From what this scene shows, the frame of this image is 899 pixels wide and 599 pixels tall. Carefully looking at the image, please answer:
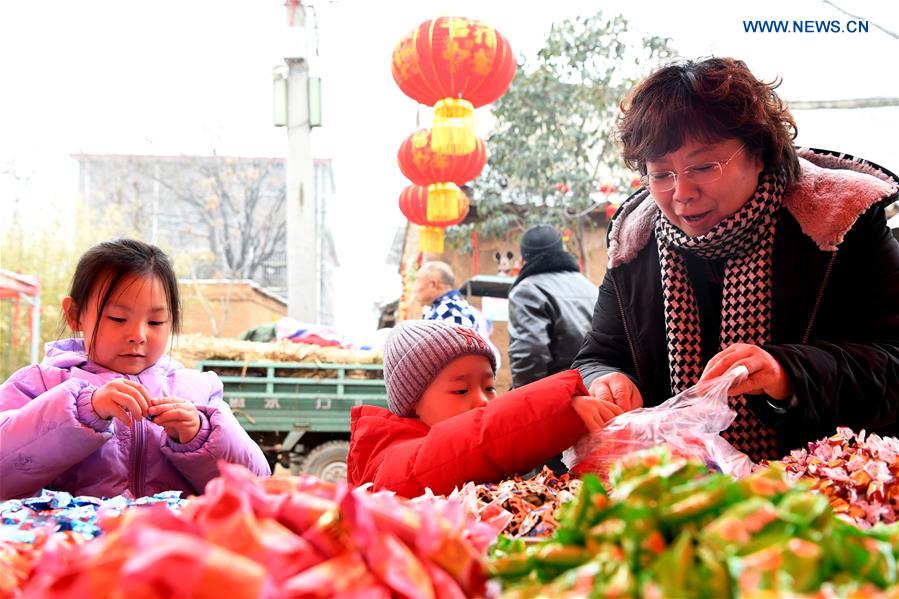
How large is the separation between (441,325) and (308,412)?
4.88 metres

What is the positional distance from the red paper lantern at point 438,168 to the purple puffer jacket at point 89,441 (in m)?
4.78

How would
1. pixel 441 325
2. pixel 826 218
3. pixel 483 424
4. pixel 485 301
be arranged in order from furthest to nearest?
pixel 485 301 → pixel 441 325 → pixel 826 218 → pixel 483 424

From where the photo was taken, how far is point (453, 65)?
5.43 meters

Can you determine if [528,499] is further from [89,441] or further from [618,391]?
[89,441]

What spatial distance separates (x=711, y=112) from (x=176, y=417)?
1.27m

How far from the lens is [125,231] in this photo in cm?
2039

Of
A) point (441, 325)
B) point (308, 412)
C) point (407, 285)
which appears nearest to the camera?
point (441, 325)

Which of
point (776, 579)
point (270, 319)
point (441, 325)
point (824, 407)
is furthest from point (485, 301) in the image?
point (270, 319)

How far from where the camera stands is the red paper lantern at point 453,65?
5359 millimetres

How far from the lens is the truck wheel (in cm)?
657

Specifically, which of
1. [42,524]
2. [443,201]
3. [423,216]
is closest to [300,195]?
[423,216]

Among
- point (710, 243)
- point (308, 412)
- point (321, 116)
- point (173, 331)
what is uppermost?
point (321, 116)

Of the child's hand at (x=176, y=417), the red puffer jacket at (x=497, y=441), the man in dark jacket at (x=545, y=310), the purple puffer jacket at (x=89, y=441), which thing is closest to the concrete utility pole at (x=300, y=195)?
the man in dark jacket at (x=545, y=310)

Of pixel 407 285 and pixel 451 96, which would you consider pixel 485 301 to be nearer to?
pixel 407 285
